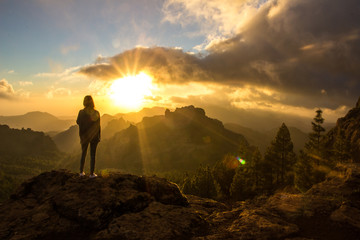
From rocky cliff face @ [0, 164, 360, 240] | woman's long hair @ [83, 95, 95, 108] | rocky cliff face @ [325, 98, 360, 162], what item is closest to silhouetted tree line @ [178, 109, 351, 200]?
rocky cliff face @ [0, 164, 360, 240]

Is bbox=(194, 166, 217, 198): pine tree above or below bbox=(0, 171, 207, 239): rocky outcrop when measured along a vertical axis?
below

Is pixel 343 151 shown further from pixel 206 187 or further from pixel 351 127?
pixel 351 127

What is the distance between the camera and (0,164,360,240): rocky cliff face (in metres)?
8.04

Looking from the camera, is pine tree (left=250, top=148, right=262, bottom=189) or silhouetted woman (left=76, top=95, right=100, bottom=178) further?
pine tree (left=250, top=148, right=262, bottom=189)

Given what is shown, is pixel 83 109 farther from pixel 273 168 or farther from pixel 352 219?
pixel 273 168

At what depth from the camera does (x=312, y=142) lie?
46125 mm

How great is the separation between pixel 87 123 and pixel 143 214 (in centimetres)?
570

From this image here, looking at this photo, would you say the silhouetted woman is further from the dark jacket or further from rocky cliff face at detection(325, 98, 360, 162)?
rocky cliff face at detection(325, 98, 360, 162)

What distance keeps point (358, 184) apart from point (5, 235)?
58.9 ft

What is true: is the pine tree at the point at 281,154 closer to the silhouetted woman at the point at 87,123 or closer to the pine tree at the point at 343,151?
the pine tree at the point at 343,151

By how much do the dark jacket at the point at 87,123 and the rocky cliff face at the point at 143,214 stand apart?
7.48 ft

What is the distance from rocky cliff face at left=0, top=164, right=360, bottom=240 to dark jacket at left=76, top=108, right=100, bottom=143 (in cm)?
228

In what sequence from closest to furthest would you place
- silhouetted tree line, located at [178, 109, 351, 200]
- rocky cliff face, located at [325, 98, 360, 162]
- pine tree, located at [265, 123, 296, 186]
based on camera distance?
silhouetted tree line, located at [178, 109, 351, 200] → pine tree, located at [265, 123, 296, 186] → rocky cliff face, located at [325, 98, 360, 162]

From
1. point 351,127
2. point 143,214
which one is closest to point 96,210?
point 143,214
